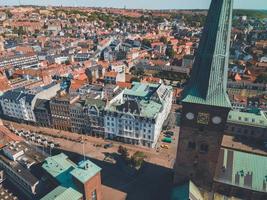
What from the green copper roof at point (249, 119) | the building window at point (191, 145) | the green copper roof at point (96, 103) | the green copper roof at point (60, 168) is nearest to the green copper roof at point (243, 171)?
the building window at point (191, 145)

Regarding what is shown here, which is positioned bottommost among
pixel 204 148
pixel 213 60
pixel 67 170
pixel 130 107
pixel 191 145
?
pixel 67 170

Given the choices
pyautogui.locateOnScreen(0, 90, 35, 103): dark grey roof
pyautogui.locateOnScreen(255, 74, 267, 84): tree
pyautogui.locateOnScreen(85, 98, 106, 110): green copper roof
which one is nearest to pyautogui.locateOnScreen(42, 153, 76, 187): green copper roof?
pyautogui.locateOnScreen(85, 98, 106, 110): green copper roof

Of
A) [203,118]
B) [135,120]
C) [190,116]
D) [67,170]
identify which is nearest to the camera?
[203,118]

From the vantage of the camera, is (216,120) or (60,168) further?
(60,168)

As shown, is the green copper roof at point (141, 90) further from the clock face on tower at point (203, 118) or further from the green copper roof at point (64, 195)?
the clock face on tower at point (203, 118)

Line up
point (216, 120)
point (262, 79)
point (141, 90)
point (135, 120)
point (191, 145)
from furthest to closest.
A: point (262, 79) → point (141, 90) → point (135, 120) → point (191, 145) → point (216, 120)

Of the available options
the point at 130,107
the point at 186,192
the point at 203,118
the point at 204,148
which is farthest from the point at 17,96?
the point at 203,118

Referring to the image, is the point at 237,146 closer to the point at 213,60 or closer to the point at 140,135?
the point at 140,135

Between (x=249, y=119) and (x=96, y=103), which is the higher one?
(x=96, y=103)
